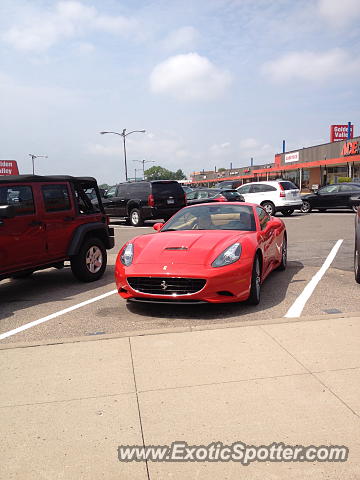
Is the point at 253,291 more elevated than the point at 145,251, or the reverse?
the point at 145,251

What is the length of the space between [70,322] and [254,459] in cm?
314

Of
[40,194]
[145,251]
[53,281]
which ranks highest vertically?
[40,194]

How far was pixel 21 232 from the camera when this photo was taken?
6.02 meters

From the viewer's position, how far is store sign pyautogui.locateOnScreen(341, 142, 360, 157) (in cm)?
3716

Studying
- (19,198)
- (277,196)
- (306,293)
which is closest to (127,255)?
(19,198)

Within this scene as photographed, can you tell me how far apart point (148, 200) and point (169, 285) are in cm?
1278

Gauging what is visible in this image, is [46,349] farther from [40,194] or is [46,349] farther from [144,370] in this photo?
[40,194]

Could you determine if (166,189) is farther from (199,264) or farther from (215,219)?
(199,264)

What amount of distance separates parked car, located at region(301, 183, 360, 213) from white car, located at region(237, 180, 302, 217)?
5.14ft

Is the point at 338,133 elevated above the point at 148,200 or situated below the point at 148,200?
above

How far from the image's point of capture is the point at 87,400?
3.10 metres

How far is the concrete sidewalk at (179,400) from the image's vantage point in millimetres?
2373

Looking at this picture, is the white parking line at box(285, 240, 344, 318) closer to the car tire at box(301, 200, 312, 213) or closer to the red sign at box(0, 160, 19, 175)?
the car tire at box(301, 200, 312, 213)

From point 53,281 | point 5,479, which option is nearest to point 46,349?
point 5,479
